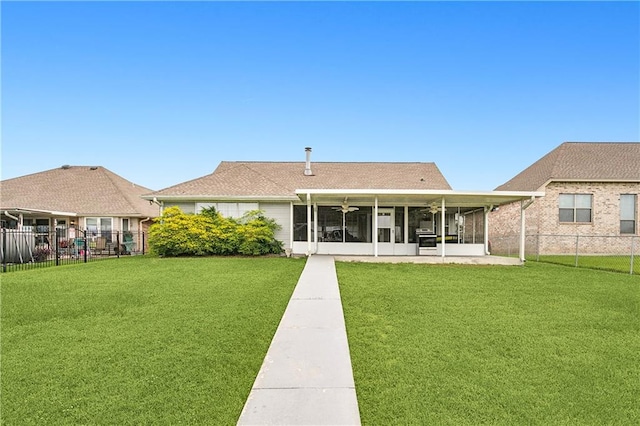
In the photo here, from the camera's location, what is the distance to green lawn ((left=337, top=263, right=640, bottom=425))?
328 centimetres

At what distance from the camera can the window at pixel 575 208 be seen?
21172 millimetres

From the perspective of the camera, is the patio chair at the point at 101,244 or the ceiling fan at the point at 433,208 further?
the patio chair at the point at 101,244

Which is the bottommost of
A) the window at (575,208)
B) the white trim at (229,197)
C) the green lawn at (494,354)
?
the green lawn at (494,354)

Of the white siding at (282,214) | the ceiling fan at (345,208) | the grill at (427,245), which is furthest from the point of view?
the white siding at (282,214)

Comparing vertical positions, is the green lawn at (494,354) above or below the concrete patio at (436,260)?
above

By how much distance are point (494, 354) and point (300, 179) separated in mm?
17074

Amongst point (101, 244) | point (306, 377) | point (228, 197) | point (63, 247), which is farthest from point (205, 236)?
point (306, 377)

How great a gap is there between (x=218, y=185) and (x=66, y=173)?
1375 centimetres

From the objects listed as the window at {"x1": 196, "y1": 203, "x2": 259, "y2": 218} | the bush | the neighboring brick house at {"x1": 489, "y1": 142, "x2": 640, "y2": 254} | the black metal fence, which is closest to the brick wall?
the neighboring brick house at {"x1": 489, "y1": 142, "x2": 640, "y2": 254}

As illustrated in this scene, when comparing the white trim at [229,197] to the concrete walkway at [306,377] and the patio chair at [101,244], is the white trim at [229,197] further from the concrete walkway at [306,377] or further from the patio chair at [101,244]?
the concrete walkway at [306,377]

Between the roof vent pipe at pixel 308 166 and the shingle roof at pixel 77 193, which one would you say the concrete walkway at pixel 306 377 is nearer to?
the roof vent pipe at pixel 308 166

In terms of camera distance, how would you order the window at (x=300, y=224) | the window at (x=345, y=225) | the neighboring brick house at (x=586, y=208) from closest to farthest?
the window at (x=345, y=225) → the window at (x=300, y=224) → the neighboring brick house at (x=586, y=208)

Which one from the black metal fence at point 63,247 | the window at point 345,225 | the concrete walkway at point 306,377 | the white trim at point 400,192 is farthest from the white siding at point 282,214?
the concrete walkway at point 306,377

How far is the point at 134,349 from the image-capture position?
4746mm
